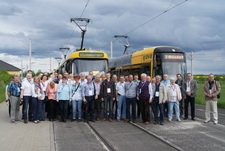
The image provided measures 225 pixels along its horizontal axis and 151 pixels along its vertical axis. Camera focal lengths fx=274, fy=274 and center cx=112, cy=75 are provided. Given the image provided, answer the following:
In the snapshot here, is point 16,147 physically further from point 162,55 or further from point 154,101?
point 162,55

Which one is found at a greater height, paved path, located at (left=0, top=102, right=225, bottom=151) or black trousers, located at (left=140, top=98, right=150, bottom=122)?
black trousers, located at (left=140, top=98, right=150, bottom=122)

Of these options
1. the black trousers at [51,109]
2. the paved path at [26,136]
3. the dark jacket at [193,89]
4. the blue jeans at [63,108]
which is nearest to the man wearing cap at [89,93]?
the blue jeans at [63,108]

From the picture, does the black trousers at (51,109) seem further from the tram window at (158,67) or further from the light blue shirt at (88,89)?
the tram window at (158,67)

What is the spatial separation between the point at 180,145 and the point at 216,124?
399 cm

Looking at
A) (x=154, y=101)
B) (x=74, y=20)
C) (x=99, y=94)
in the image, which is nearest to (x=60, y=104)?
(x=99, y=94)

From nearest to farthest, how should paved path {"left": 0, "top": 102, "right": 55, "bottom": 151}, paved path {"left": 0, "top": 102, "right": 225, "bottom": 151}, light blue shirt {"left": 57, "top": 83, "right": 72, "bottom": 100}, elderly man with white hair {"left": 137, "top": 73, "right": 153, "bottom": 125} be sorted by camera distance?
1. paved path {"left": 0, "top": 102, "right": 55, "bottom": 151}
2. paved path {"left": 0, "top": 102, "right": 225, "bottom": 151}
3. elderly man with white hair {"left": 137, "top": 73, "right": 153, "bottom": 125}
4. light blue shirt {"left": 57, "top": 83, "right": 72, "bottom": 100}

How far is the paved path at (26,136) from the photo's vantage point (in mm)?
7230

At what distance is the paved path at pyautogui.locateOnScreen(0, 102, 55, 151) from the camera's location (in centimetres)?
723

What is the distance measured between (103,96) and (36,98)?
2.76 m

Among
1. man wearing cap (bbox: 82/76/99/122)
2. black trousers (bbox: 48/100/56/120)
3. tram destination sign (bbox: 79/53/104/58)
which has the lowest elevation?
black trousers (bbox: 48/100/56/120)

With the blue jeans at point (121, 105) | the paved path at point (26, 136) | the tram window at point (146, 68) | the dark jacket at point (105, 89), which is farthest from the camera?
the tram window at point (146, 68)

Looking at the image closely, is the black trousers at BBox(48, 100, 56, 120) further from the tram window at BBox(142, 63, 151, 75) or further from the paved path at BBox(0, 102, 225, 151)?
the tram window at BBox(142, 63, 151, 75)

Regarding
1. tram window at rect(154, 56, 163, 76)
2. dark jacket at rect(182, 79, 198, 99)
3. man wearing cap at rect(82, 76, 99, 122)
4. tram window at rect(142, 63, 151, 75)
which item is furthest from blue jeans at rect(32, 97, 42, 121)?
tram window at rect(142, 63, 151, 75)

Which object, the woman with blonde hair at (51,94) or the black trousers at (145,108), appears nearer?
the black trousers at (145,108)
